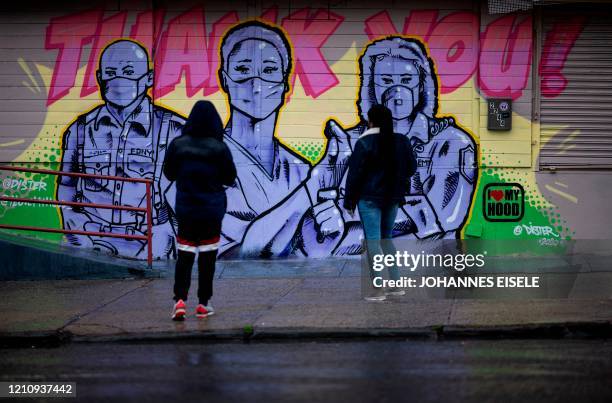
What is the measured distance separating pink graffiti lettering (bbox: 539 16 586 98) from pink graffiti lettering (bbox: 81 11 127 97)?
5616 mm

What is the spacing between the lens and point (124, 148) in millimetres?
12133

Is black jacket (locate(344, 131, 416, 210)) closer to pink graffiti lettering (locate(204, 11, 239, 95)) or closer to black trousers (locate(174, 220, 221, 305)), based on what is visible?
black trousers (locate(174, 220, 221, 305))

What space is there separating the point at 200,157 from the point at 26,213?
5.17 m

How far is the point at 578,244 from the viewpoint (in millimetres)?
11867

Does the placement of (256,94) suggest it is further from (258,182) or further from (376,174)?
(376,174)

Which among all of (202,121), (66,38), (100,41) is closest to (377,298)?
(202,121)

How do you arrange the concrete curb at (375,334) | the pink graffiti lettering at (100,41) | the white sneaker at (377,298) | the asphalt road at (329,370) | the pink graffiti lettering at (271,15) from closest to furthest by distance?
the asphalt road at (329,370) < the concrete curb at (375,334) < the white sneaker at (377,298) < the pink graffiti lettering at (271,15) < the pink graffiti lettering at (100,41)

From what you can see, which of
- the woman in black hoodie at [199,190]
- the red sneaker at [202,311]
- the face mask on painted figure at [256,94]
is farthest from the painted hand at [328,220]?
the red sneaker at [202,311]

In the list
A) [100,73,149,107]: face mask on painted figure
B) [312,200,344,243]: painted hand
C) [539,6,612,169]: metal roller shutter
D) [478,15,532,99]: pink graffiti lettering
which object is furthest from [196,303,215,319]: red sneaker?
[539,6,612,169]: metal roller shutter

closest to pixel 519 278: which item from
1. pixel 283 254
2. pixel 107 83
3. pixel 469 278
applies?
pixel 469 278

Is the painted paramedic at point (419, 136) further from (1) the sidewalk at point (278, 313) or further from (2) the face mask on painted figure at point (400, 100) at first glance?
(1) the sidewalk at point (278, 313)

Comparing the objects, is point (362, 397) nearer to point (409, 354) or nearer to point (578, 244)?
A: point (409, 354)

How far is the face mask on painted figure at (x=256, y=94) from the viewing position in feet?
39.4

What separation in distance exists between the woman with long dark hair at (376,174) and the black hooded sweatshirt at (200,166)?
135cm
